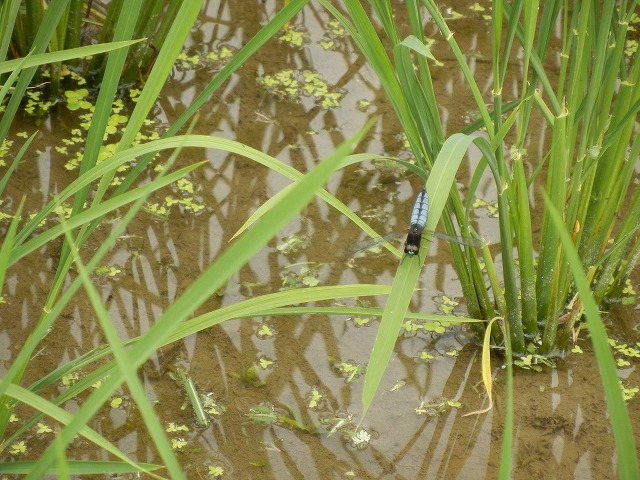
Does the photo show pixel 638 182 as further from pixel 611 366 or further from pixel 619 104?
pixel 611 366

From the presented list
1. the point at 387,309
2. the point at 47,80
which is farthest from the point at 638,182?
the point at 47,80

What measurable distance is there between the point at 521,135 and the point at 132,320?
4.50 ft

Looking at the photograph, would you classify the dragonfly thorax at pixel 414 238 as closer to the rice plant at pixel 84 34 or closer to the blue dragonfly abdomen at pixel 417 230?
the blue dragonfly abdomen at pixel 417 230

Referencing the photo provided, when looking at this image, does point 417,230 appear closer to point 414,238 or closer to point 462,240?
point 414,238

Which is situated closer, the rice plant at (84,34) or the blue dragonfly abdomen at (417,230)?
the blue dragonfly abdomen at (417,230)

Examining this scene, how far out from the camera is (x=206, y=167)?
3297 millimetres

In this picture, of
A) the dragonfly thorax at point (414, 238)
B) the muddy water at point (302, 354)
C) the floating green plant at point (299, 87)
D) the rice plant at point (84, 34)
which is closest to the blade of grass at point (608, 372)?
the dragonfly thorax at point (414, 238)

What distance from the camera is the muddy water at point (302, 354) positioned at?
94.1 inches

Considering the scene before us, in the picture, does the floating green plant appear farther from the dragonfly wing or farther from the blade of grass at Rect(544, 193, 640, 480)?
the blade of grass at Rect(544, 193, 640, 480)

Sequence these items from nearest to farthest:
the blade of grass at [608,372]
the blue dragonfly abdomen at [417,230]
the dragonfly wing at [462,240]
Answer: the blade of grass at [608,372] → the blue dragonfly abdomen at [417,230] → the dragonfly wing at [462,240]

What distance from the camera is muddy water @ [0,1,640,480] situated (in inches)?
94.1

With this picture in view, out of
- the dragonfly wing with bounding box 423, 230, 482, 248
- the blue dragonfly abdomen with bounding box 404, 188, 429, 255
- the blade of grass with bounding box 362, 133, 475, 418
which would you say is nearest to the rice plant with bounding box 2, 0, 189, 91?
the dragonfly wing with bounding box 423, 230, 482, 248

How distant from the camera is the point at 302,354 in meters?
2.67

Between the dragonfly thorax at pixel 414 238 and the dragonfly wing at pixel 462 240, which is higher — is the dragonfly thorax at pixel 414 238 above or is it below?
above
